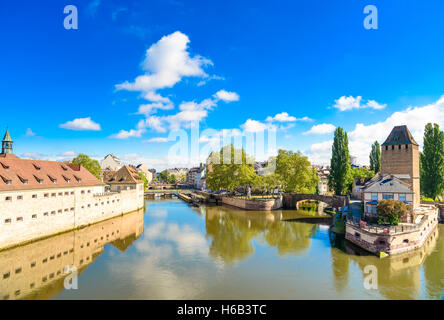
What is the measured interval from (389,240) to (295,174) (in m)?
38.0

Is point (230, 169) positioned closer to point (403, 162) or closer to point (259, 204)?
point (259, 204)

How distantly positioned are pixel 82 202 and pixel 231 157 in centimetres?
3776

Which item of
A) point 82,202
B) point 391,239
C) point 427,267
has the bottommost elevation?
point 427,267

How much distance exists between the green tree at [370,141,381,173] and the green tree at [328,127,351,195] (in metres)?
17.4

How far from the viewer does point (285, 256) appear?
995 inches

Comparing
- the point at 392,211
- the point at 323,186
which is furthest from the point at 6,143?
the point at 323,186

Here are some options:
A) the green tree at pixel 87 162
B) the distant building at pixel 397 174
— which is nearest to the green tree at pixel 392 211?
the distant building at pixel 397 174

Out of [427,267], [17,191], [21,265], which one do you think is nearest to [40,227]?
[17,191]

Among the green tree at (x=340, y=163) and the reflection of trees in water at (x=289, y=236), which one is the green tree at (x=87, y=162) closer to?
the reflection of trees in water at (x=289, y=236)

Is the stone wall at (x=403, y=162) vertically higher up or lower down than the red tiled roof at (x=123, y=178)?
higher up

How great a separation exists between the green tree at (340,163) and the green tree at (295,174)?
6.11 meters

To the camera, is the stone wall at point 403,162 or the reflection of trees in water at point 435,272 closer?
the reflection of trees in water at point 435,272

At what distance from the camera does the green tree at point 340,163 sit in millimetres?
54188
